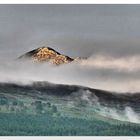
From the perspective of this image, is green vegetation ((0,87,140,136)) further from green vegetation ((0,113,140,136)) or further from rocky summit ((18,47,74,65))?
rocky summit ((18,47,74,65))

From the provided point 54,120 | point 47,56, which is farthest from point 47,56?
point 54,120

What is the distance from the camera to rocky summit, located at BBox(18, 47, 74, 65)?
8.78 feet

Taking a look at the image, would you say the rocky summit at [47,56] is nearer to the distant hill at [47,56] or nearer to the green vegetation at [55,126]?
the distant hill at [47,56]

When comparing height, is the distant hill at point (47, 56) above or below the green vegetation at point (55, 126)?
above

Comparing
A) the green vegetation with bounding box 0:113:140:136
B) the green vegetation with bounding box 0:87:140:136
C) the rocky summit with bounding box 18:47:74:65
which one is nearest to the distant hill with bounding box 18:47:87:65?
the rocky summit with bounding box 18:47:74:65

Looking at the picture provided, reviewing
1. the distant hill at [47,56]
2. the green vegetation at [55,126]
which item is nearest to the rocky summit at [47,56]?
the distant hill at [47,56]

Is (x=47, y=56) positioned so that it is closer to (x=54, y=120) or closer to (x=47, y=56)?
(x=47, y=56)

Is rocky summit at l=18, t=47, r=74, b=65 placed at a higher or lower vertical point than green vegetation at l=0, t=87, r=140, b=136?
higher

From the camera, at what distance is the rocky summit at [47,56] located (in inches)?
105

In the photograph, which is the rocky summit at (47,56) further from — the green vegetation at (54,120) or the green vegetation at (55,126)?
the green vegetation at (55,126)

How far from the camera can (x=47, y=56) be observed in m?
2.68

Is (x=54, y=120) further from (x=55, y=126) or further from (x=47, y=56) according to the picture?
(x=47, y=56)

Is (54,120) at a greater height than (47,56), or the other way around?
(47,56)

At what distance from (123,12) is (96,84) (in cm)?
46
